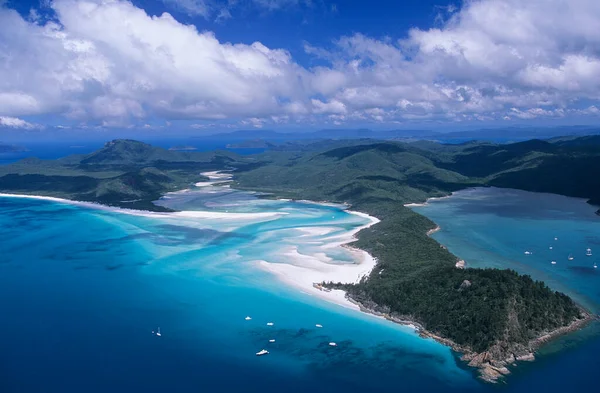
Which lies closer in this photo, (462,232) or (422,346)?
(422,346)

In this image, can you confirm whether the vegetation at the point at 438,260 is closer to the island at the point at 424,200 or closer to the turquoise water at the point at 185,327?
the island at the point at 424,200

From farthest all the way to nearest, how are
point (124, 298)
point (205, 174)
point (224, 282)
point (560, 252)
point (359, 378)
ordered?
point (205, 174)
point (560, 252)
point (224, 282)
point (124, 298)
point (359, 378)

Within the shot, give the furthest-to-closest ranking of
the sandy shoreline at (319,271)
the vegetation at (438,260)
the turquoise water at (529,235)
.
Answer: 1. the turquoise water at (529,235)
2. the sandy shoreline at (319,271)
3. the vegetation at (438,260)

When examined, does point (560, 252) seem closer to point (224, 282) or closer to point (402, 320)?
point (402, 320)

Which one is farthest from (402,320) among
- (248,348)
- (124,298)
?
(124,298)

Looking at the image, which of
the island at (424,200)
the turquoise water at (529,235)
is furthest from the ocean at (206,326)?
the island at (424,200)

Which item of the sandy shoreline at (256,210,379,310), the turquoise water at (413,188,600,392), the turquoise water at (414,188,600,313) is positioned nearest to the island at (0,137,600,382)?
the sandy shoreline at (256,210,379,310)

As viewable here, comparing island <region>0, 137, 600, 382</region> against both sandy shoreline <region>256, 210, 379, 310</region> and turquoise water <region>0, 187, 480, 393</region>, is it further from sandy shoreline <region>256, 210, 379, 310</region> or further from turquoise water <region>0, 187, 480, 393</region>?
turquoise water <region>0, 187, 480, 393</region>
